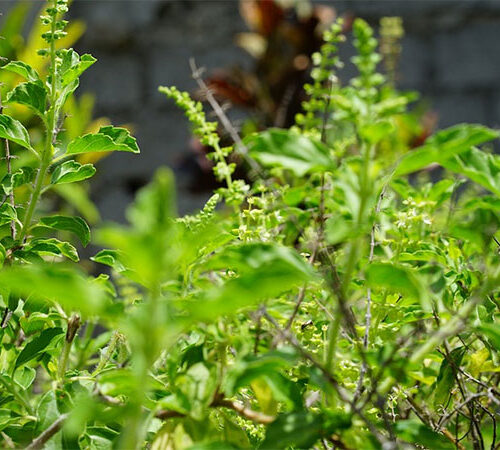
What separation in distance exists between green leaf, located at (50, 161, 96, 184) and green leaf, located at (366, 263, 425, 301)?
0.97 ft

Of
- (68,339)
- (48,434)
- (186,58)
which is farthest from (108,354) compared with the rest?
(186,58)

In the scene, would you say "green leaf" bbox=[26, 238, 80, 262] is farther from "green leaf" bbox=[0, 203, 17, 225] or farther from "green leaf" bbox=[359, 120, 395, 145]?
"green leaf" bbox=[359, 120, 395, 145]

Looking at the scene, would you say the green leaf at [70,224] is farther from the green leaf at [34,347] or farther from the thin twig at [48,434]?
the thin twig at [48,434]

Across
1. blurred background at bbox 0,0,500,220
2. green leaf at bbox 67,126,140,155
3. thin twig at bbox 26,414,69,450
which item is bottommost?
blurred background at bbox 0,0,500,220

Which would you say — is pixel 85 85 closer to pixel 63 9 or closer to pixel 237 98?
pixel 237 98

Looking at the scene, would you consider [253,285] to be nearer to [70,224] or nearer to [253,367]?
[253,367]

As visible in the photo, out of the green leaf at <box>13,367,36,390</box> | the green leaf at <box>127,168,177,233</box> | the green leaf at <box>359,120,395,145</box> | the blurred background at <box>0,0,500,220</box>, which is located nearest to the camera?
the green leaf at <box>127,168,177,233</box>

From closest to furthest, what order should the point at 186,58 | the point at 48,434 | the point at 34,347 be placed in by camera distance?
the point at 48,434 < the point at 34,347 < the point at 186,58

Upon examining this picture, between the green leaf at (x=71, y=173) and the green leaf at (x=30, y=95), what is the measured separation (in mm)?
58

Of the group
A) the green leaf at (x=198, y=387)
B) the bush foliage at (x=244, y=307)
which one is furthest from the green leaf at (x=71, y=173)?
the green leaf at (x=198, y=387)

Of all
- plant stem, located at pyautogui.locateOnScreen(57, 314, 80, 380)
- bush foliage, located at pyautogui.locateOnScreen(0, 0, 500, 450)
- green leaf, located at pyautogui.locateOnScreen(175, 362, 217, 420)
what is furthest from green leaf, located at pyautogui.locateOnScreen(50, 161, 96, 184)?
green leaf, located at pyautogui.locateOnScreen(175, 362, 217, 420)

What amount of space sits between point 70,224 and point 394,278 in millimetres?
360

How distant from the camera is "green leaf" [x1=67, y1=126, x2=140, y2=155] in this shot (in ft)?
2.23

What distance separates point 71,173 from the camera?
0.72 metres
